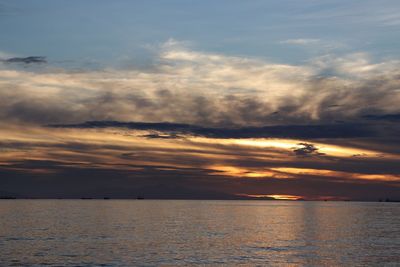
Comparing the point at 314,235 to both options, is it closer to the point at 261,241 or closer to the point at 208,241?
the point at 261,241

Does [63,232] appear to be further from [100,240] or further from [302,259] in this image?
[302,259]

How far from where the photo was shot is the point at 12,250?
7962cm

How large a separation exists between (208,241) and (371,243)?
1184 inches

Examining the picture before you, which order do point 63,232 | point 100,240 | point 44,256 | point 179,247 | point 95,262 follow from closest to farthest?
point 95,262, point 44,256, point 179,247, point 100,240, point 63,232

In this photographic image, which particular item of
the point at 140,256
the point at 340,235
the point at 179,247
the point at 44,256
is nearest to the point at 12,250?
the point at 44,256

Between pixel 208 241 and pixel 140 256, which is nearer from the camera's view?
pixel 140 256

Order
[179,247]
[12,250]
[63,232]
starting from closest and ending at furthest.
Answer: [12,250] → [179,247] → [63,232]

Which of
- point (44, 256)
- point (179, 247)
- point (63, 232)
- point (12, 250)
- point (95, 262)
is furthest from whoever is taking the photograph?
point (63, 232)

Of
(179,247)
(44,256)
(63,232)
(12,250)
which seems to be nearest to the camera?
(44,256)

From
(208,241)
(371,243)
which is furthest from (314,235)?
(208,241)

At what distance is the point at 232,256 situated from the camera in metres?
76.4

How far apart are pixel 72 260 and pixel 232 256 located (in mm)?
22554

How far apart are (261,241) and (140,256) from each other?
31.6 m

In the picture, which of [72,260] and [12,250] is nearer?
[72,260]
